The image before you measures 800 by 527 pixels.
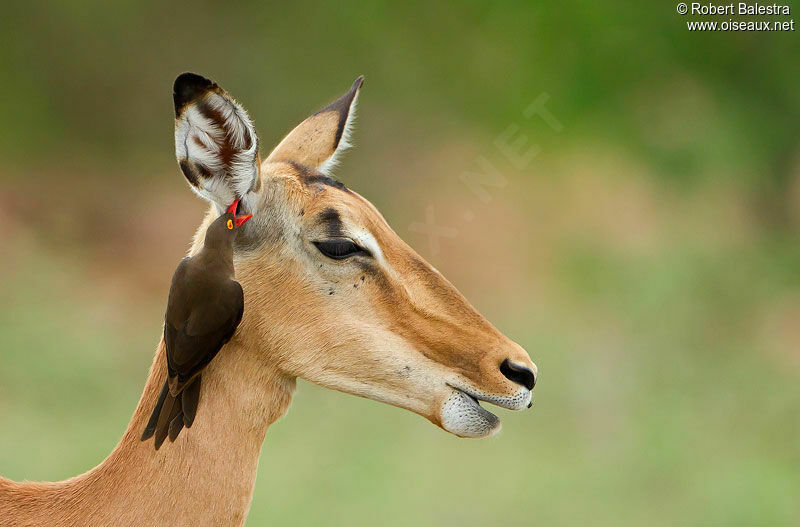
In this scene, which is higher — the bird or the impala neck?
the bird

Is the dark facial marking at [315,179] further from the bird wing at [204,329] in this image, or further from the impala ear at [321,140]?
the bird wing at [204,329]

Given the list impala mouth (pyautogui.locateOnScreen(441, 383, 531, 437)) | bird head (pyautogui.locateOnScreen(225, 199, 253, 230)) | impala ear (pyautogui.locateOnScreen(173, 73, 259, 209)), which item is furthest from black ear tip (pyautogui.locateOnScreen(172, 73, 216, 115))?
impala mouth (pyautogui.locateOnScreen(441, 383, 531, 437))

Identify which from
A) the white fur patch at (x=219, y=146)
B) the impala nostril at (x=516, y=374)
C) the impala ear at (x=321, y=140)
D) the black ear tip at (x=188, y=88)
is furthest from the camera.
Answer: the impala ear at (x=321, y=140)

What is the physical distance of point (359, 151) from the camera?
33.1 feet

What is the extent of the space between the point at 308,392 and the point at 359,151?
2858mm

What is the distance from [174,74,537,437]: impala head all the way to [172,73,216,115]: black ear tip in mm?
181

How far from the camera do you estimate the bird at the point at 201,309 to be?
2.33 metres

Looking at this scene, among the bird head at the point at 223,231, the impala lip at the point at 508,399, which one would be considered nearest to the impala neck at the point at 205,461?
the bird head at the point at 223,231

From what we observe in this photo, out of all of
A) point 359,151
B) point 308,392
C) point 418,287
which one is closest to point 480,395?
point 418,287

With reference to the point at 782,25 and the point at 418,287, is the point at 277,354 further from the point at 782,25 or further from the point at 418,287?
the point at 782,25

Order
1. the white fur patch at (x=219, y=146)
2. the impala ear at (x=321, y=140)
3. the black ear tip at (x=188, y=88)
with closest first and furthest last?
1. the black ear tip at (x=188, y=88)
2. the white fur patch at (x=219, y=146)
3. the impala ear at (x=321, y=140)

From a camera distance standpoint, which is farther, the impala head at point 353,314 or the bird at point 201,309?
the impala head at point 353,314

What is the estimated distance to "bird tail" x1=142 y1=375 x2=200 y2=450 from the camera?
2.44m

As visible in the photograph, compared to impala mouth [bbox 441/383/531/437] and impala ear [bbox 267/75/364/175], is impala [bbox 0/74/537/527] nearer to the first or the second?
impala mouth [bbox 441/383/531/437]
